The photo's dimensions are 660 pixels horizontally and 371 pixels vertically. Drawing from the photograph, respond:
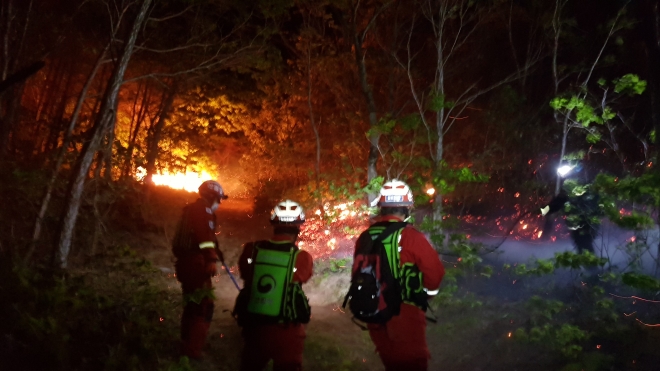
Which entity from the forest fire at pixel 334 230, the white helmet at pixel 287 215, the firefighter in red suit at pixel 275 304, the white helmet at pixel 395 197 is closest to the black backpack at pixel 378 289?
the white helmet at pixel 395 197

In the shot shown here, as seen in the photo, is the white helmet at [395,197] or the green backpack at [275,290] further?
the white helmet at [395,197]

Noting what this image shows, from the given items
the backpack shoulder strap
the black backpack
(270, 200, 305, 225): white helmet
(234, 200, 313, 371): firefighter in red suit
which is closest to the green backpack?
(234, 200, 313, 371): firefighter in red suit

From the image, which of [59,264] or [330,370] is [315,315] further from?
[59,264]

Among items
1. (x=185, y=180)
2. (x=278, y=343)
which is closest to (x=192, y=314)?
(x=278, y=343)

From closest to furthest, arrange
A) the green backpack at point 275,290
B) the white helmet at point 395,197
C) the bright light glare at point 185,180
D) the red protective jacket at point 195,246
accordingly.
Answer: the green backpack at point 275,290
the white helmet at point 395,197
the red protective jacket at point 195,246
the bright light glare at point 185,180

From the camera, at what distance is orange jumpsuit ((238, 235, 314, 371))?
4.34m

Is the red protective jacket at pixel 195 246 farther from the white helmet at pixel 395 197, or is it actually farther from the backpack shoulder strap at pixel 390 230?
the backpack shoulder strap at pixel 390 230

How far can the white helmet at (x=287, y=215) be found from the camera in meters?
4.47

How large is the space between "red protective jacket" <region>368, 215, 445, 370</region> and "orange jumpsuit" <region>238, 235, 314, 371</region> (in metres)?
0.81

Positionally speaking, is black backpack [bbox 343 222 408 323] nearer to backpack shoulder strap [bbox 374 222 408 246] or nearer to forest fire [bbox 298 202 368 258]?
backpack shoulder strap [bbox 374 222 408 246]

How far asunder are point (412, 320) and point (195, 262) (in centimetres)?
277

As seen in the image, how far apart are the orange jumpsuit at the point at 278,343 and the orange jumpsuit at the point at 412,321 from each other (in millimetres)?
816

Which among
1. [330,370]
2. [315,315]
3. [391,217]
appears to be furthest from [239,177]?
[391,217]

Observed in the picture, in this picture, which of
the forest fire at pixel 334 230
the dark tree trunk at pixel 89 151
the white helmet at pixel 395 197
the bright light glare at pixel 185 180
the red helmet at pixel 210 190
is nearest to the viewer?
the white helmet at pixel 395 197
